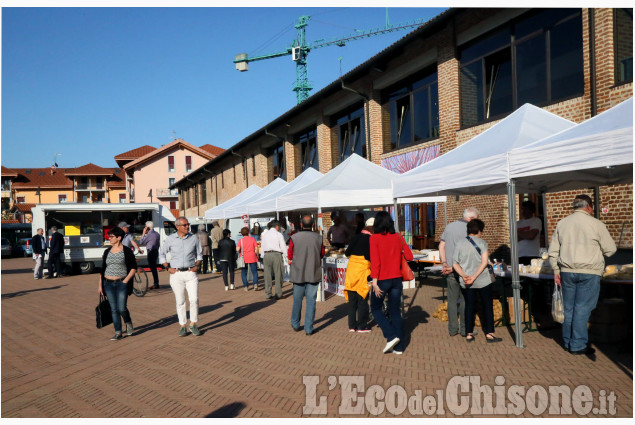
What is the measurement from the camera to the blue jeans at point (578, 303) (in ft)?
19.0

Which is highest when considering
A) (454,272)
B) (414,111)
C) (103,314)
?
(414,111)

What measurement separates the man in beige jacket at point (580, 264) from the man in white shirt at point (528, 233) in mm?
2181

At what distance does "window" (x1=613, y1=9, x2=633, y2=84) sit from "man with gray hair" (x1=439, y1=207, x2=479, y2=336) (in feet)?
17.9

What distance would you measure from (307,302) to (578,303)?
3.73 metres

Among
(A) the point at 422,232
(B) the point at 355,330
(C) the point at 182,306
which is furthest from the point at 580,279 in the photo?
(A) the point at 422,232

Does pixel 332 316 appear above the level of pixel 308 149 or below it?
below

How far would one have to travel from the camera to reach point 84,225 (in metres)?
20.7

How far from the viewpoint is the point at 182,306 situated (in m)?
7.92

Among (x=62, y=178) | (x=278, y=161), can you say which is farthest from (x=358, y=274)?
(x=62, y=178)

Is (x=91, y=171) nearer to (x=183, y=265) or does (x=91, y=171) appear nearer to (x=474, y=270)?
(x=183, y=265)

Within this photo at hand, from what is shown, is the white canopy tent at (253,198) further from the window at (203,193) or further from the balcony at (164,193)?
the balcony at (164,193)

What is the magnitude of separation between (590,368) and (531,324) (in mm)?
1984

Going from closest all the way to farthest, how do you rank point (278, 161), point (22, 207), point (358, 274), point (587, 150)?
point (587, 150), point (358, 274), point (278, 161), point (22, 207)
